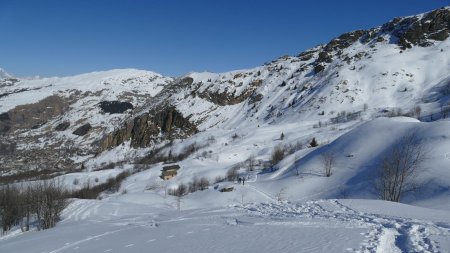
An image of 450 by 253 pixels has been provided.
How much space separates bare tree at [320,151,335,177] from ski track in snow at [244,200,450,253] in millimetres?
40838

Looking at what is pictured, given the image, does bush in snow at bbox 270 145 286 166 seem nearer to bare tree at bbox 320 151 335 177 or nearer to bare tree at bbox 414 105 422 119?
bare tree at bbox 320 151 335 177

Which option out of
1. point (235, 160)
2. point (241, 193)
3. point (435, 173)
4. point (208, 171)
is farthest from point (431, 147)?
point (235, 160)

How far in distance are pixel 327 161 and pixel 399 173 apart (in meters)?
22.3

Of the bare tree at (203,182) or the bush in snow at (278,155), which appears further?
the bush in snow at (278,155)

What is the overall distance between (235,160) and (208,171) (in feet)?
62.2

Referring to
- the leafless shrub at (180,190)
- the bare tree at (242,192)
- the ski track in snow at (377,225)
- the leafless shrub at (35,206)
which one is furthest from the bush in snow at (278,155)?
the ski track in snow at (377,225)

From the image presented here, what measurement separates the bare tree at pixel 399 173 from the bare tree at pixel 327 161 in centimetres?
1437

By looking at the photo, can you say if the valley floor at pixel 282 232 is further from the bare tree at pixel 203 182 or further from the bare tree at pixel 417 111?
the bare tree at pixel 417 111

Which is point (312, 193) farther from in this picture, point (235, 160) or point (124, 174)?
point (124, 174)

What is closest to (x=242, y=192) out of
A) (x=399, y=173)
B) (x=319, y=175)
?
(x=319, y=175)

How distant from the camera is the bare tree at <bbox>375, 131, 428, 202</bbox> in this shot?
54156 millimetres

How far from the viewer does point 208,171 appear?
127 metres

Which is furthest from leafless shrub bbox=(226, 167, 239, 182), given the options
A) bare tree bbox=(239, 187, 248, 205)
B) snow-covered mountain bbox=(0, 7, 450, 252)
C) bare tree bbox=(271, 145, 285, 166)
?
bare tree bbox=(239, 187, 248, 205)

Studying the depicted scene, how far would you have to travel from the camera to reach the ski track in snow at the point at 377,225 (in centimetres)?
1800
